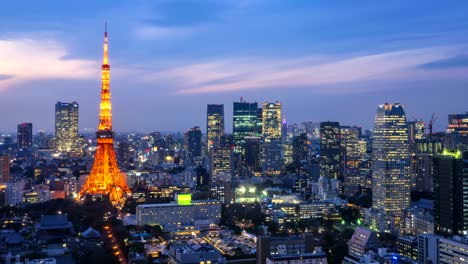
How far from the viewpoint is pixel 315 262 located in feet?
39.4

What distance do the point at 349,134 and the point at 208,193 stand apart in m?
18.8

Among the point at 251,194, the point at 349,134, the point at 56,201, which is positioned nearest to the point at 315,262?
the point at 56,201

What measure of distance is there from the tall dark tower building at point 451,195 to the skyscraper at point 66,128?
38.7 metres

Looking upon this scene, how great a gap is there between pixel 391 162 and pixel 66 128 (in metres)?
35.8

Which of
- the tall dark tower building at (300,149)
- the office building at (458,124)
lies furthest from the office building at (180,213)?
the tall dark tower building at (300,149)

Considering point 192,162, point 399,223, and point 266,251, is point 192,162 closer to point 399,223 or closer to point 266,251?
point 399,223

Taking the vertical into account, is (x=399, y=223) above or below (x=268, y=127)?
below

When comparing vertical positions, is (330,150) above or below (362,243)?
above

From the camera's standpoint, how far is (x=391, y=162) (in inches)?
923

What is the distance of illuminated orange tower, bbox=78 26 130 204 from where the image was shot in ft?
74.5

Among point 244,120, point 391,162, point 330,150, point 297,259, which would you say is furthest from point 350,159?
point 297,259

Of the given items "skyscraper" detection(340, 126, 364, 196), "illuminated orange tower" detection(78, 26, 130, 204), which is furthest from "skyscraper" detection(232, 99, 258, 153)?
"illuminated orange tower" detection(78, 26, 130, 204)

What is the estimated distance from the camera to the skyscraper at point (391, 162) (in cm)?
2266

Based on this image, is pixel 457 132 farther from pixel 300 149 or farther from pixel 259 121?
pixel 259 121
